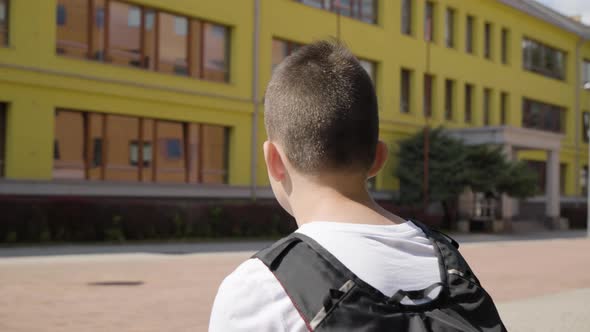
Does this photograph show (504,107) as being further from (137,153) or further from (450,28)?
(137,153)

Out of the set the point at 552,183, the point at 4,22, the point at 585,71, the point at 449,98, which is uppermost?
the point at 585,71

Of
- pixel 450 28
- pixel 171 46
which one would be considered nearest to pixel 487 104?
pixel 450 28

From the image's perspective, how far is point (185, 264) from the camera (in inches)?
534

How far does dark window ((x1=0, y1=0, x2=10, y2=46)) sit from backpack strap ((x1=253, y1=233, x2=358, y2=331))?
20.2 meters

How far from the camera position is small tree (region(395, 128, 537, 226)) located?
2811 cm

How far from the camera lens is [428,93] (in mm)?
33500

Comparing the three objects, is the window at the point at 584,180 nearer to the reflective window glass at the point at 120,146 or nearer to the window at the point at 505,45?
the window at the point at 505,45

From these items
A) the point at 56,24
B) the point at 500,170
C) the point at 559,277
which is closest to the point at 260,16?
the point at 56,24

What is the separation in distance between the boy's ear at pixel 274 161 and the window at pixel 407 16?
31.7m

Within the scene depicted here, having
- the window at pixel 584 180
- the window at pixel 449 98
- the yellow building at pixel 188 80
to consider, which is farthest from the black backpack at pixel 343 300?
the window at pixel 584 180

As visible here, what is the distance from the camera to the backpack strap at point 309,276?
141 centimetres

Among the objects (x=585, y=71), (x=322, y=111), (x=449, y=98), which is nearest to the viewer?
(x=322, y=111)

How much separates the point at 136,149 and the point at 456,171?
41.4 feet

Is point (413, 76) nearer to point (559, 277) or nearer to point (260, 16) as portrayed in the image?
point (260, 16)
